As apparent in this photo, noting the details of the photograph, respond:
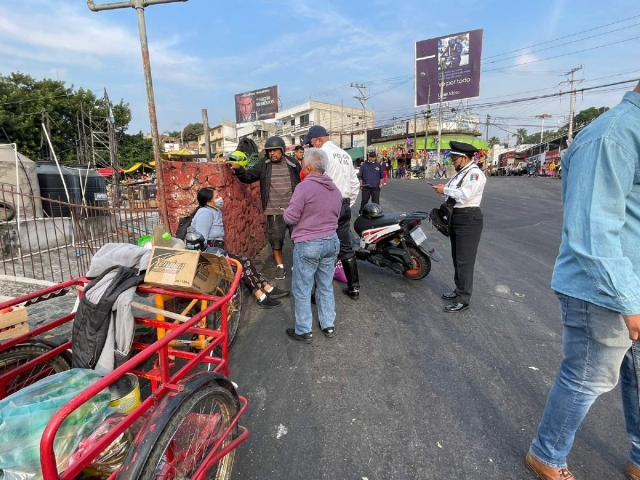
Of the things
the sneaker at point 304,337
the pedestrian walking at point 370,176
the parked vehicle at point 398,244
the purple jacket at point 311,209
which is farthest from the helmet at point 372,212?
the pedestrian walking at point 370,176

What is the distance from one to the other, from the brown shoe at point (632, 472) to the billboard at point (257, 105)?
179 ft

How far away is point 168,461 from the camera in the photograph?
1.58 metres

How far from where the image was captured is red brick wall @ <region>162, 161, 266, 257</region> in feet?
14.8

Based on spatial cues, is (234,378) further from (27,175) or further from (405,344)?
(27,175)

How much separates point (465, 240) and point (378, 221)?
140cm

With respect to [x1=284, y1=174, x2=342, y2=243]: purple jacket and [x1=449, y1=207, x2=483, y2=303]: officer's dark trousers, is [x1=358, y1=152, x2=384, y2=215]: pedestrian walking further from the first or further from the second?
[x1=284, y1=174, x2=342, y2=243]: purple jacket

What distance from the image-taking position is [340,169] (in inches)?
172

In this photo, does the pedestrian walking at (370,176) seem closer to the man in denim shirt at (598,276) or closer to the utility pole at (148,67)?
the utility pole at (148,67)

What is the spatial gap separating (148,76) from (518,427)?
4.80 m

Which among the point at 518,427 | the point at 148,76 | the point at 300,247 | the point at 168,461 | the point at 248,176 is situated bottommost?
the point at 518,427

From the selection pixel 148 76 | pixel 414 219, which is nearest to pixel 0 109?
pixel 148 76

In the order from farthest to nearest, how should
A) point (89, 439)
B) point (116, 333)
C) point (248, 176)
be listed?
point (248, 176), point (116, 333), point (89, 439)

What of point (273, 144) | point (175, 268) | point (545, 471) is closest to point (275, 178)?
point (273, 144)

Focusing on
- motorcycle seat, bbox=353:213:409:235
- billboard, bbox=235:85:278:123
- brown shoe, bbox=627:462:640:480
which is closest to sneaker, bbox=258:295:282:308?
motorcycle seat, bbox=353:213:409:235
